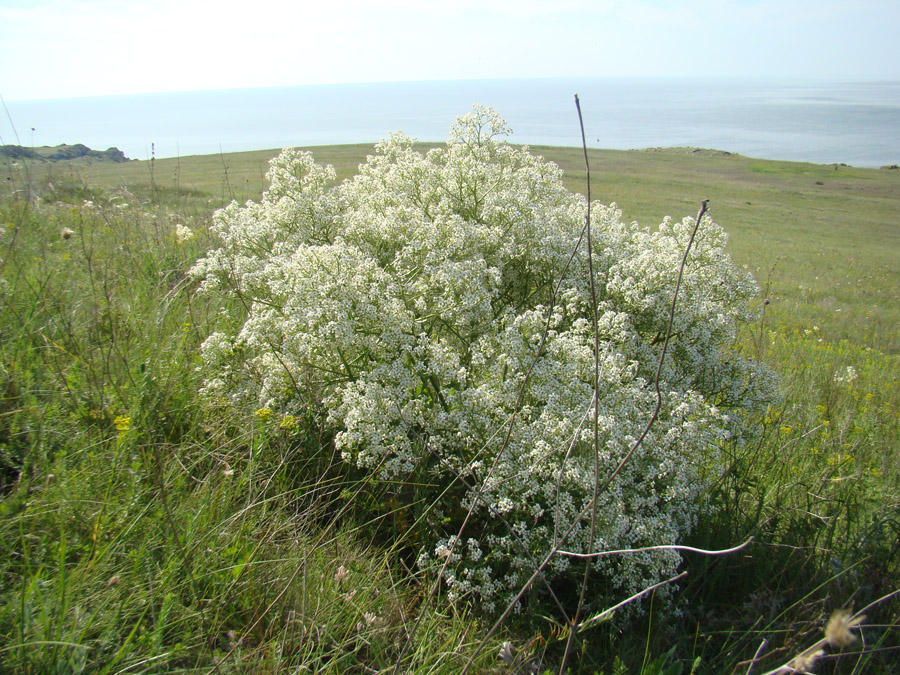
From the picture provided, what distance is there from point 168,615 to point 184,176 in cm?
4547

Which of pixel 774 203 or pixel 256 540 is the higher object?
pixel 774 203

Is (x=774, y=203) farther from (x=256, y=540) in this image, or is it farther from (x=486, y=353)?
(x=256, y=540)

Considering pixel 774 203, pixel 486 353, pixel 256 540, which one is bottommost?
pixel 256 540

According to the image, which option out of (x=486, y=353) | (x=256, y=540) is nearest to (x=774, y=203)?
(x=486, y=353)

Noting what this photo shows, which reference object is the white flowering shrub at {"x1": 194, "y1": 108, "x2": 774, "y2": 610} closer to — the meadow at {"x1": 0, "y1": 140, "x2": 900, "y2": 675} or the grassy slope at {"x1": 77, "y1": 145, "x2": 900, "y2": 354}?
the meadow at {"x1": 0, "y1": 140, "x2": 900, "y2": 675}

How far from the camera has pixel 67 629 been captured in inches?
76.9

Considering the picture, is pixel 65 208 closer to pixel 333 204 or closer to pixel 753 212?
pixel 333 204

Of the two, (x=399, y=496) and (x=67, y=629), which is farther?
(x=399, y=496)

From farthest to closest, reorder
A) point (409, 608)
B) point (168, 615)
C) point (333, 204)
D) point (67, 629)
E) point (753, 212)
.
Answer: point (753, 212), point (333, 204), point (409, 608), point (168, 615), point (67, 629)

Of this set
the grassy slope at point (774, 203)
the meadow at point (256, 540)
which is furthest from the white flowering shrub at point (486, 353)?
the grassy slope at point (774, 203)

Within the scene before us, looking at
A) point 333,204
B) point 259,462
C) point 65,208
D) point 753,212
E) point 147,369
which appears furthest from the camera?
point 753,212

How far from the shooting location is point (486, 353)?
3205 mm

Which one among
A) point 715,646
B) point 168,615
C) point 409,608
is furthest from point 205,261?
point 715,646

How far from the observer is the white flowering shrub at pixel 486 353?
272 centimetres
